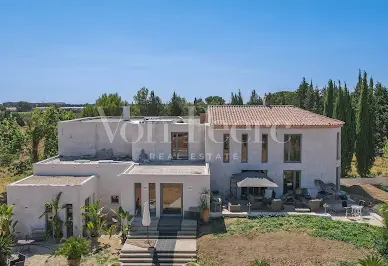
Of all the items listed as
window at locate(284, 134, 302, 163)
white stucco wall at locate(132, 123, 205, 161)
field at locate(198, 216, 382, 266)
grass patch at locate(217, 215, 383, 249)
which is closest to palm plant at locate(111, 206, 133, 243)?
field at locate(198, 216, 382, 266)

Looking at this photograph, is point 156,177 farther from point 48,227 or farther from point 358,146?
point 358,146

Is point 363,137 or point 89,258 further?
point 363,137

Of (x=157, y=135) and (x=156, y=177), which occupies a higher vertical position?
(x=157, y=135)

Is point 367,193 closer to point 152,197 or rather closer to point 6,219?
point 152,197

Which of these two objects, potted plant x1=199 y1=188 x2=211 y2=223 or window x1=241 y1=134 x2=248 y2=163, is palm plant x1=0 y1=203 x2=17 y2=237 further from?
window x1=241 y1=134 x2=248 y2=163

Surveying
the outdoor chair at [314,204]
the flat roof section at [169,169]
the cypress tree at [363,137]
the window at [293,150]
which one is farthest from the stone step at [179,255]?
the cypress tree at [363,137]

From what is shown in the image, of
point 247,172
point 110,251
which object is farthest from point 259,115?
point 110,251

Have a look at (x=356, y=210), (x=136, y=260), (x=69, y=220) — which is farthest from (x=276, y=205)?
(x=69, y=220)
